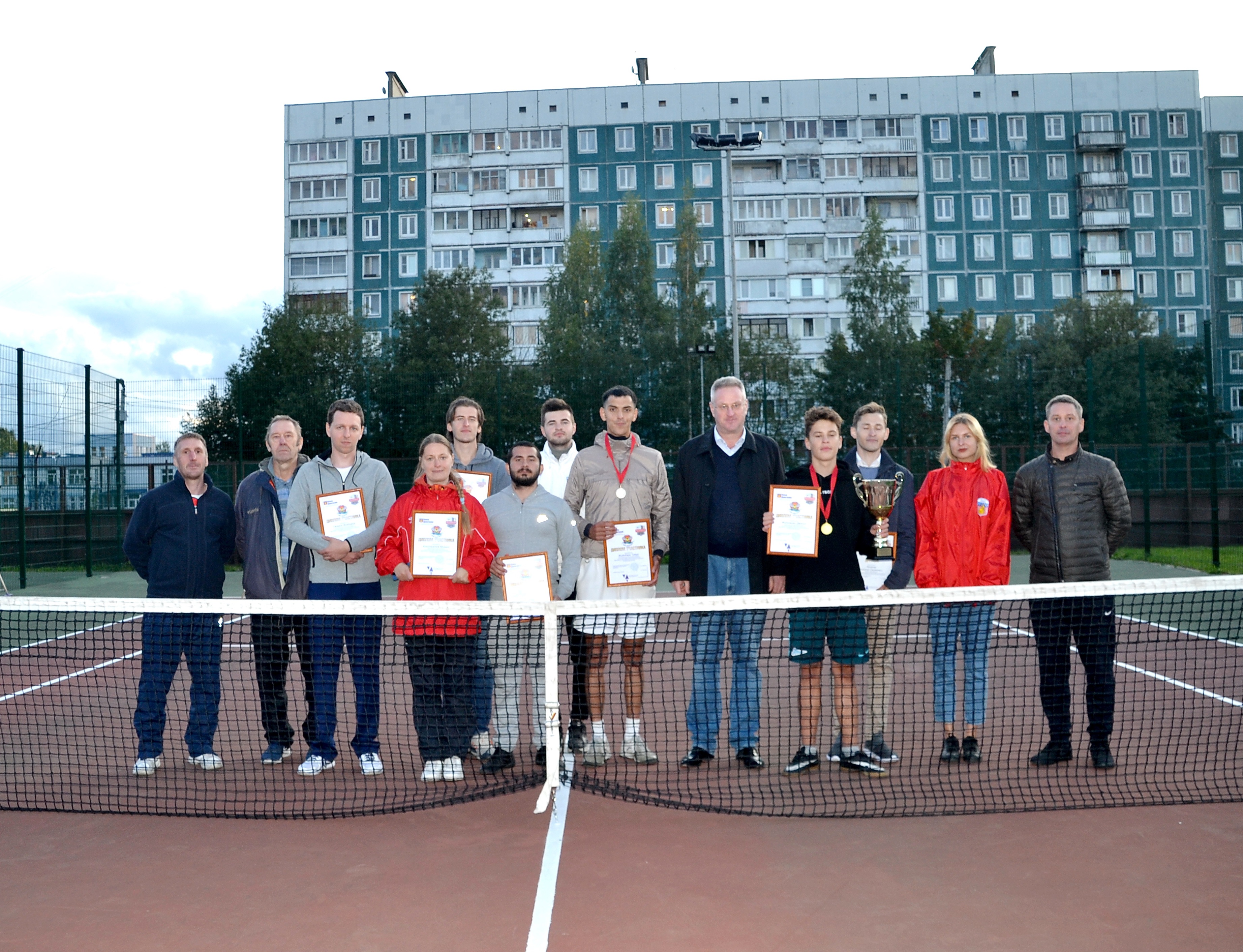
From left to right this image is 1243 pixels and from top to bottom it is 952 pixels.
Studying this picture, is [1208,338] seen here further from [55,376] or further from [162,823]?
[55,376]

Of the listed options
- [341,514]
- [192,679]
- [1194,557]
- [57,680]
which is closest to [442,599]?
[341,514]

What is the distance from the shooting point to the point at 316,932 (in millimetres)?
3508

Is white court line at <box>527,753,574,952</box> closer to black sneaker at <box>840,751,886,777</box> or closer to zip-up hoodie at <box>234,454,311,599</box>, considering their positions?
black sneaker at <box>840,751,886,777</box>

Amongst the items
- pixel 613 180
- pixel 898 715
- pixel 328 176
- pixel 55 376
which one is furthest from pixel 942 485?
pixel 328 176

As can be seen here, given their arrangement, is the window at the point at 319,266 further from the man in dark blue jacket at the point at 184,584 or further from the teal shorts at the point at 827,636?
the teal shorts at the point at 827,636

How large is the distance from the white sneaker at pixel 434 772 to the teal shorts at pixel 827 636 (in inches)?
71.5

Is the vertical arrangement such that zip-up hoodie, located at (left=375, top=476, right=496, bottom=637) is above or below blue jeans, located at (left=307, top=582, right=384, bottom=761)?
above

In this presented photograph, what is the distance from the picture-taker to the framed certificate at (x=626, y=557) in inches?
222

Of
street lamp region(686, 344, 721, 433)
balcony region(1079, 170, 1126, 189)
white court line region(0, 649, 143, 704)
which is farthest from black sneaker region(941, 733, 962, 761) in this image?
balcony region(1079, 170, 1126, 189)

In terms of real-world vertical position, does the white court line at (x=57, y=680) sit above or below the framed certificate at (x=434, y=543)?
below

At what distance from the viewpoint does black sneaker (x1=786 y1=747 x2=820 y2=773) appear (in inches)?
208

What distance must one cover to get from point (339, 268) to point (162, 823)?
52256 mm

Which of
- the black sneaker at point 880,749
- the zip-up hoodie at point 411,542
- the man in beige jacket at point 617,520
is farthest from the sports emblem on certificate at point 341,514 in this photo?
the black sneaker at point 880,749

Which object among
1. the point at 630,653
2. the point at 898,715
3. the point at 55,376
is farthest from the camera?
the point at 55,376
